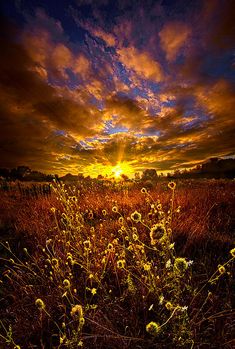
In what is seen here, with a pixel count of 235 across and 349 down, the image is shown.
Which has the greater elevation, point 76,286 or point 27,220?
point 27,220

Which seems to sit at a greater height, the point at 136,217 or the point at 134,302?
the point at 136,217

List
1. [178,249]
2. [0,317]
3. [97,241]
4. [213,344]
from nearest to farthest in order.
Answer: [213,344]
[0,317]
[178,249]
[97,241]

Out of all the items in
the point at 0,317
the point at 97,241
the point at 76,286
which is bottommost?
the point at 0,317

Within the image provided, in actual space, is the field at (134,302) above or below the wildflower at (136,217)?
below

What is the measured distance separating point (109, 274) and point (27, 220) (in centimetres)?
329

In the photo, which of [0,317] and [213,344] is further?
[0,317]

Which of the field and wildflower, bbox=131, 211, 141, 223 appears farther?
wildflower, bbox=131, 211, 141, 223

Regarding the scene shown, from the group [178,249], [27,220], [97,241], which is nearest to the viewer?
[178,249]

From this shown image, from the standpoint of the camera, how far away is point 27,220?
202 inches

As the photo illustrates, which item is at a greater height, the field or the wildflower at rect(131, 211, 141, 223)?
the wildflower at rect(131, 211, 141, 223)

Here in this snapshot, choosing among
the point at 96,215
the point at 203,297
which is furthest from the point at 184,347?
the point at 96,215

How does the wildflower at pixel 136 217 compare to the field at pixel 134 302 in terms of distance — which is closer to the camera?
the field at pixel 134 302

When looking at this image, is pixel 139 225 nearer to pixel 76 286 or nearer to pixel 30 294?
pixel 76 286

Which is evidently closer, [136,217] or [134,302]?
[136,217]
